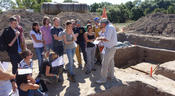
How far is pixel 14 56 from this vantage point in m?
4.38

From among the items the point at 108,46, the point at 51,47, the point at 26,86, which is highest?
the point at 108,46

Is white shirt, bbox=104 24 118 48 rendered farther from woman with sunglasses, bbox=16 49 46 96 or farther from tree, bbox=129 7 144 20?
tree, bbox=129 7 144 20

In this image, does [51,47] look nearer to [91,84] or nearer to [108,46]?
[91,84]

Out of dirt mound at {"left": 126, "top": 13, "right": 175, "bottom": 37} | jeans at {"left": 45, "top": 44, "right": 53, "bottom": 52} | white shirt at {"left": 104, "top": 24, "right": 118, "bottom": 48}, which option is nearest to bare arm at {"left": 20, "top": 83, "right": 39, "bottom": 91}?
jeans at {"left": 45, "top": 44, "right": 53, "bottom": 52}

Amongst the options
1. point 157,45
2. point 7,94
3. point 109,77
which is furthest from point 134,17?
point 7,94

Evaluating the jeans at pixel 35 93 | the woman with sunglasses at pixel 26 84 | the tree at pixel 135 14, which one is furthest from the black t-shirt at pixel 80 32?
the tree at pixel 135 14

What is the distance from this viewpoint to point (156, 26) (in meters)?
15.1

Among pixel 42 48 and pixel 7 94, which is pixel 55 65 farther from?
pixel 7 94

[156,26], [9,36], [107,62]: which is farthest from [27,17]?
[156,26]

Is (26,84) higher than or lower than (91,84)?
higher

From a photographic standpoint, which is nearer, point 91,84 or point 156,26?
point 91,84

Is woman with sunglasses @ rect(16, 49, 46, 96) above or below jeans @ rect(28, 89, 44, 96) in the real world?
above

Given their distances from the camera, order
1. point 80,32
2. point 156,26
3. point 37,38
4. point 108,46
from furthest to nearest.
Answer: point 156,26 < point 80,32 < point 37,38 < point 108,46

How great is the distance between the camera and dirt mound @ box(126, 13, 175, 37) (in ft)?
46.3
